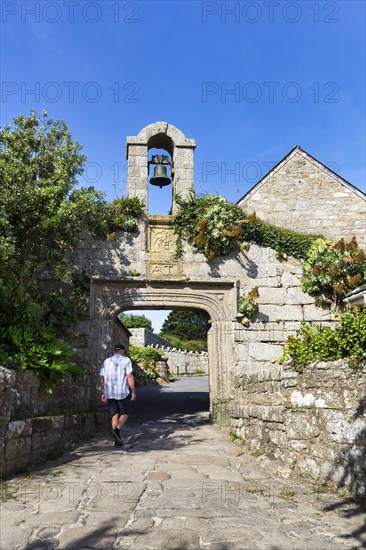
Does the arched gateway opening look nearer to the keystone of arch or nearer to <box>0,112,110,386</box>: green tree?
the keystone of arch

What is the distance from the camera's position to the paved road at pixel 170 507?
127 inches

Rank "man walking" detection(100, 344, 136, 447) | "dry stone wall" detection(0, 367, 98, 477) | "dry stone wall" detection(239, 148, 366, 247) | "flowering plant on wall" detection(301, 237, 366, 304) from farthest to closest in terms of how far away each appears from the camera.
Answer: "dry stone wall" detection(239, 148, 366, 247), "flowering plant on wall" detection(301, 237, 366, 304), "man walking" detection(100, 344, 136, 447), "dry stone wall" detection(0, 367, 98, 477)

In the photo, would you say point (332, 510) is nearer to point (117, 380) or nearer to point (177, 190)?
point (117, 380)

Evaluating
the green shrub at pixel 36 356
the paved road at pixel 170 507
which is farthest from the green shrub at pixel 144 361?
the paved road at pixel 170 507

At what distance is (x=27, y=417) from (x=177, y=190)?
6.48 m

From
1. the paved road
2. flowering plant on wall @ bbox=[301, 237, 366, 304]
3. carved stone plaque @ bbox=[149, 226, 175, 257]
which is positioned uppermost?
carved stone plaque @ bbox=[149, 226, 175, 257]

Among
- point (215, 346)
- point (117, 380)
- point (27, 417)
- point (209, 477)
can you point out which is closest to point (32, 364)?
point (27, 417)

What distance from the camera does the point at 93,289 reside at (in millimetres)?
9883

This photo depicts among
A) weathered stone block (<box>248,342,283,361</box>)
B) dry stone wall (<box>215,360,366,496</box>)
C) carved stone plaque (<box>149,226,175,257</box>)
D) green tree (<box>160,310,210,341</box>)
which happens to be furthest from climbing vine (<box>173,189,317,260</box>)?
green tree (<box>160,310,210,341</box>)

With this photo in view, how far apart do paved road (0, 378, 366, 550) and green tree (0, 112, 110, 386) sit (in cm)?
248

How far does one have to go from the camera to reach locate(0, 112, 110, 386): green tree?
7.32m

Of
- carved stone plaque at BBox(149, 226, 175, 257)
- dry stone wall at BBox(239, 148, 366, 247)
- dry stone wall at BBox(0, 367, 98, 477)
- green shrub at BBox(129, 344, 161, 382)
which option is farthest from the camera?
green shrub at BBox(129, 344, 161, 382)

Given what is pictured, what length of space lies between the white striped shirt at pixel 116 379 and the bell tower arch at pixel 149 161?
421 centimetres

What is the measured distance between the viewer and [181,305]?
33.3ft
